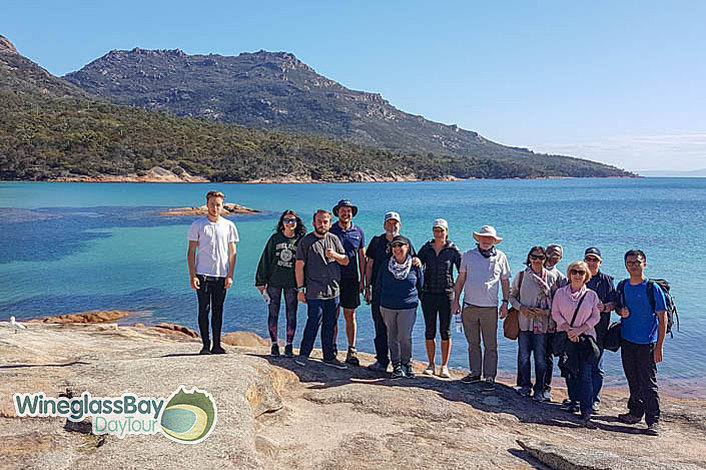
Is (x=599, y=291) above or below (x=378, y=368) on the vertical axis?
above

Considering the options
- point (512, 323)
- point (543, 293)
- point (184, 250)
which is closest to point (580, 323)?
point (543, 293)

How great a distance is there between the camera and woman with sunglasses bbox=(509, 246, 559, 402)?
6.08m

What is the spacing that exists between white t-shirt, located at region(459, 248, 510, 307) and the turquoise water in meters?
3.61

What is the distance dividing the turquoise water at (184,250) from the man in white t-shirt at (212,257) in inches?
178

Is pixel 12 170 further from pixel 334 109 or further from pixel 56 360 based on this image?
pixel 334 109

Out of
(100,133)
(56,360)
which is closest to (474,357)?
(56,360)

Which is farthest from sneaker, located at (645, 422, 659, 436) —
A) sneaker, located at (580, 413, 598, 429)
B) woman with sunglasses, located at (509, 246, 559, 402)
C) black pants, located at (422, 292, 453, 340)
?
black pants, located at (422, 292, 453, 340)

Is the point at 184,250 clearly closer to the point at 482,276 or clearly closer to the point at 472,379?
the point at 472,379

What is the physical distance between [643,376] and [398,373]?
261 centimetres

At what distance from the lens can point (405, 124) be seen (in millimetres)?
185875

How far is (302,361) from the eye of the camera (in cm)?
676

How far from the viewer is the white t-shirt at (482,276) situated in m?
6.31

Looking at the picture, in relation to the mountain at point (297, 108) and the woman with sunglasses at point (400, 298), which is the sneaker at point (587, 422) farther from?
the mountain at point (297, 108)

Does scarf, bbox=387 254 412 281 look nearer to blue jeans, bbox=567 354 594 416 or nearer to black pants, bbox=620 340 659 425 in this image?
blue jeans, bbox=567 354 594 416
